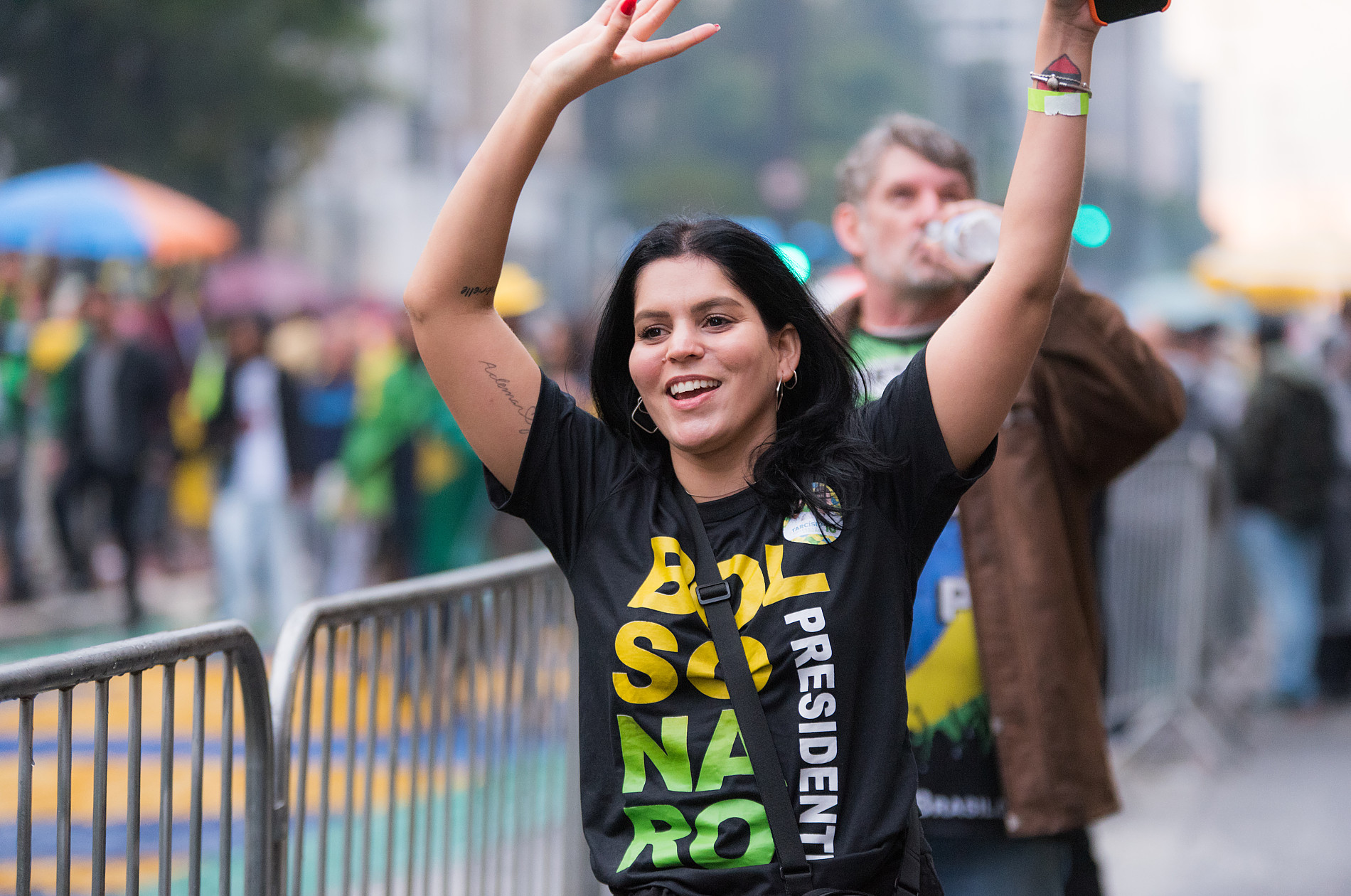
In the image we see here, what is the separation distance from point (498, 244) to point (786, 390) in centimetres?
51

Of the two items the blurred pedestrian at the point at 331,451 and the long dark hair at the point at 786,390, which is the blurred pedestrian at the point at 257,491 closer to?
the blurred pedestrian at the point at 331,451

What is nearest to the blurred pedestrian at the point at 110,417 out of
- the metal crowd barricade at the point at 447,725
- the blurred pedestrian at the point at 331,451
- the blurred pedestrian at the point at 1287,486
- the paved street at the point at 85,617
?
the paved street at the point at 85,617

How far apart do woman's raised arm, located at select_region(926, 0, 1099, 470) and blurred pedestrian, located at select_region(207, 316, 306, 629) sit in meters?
8.53

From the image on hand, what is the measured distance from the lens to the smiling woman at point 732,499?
1992 millimetres

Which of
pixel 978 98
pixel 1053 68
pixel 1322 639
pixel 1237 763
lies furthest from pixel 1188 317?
pixel 1053 68

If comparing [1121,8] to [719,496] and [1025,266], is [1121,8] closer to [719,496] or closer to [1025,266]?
[1025,266]

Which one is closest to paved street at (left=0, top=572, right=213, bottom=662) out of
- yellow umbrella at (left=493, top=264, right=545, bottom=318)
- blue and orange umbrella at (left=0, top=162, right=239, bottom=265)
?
blue and orange umbrella at (left=0, top=162, right=239, bottom=265)

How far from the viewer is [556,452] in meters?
2.21

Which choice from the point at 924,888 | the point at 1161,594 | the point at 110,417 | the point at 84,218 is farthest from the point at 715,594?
the point at 84,218

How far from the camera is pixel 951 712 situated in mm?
2969

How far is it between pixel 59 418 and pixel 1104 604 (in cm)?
779

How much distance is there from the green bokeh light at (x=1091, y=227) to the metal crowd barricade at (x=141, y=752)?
166 cm

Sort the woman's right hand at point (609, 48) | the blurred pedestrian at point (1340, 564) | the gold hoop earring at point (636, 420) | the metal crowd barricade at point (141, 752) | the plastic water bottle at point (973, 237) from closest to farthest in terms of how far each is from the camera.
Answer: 1. the woman's right hand at point (609, 48)
2. the metal crowd barricade at point (141, 752)
3. the gold hoop earring at point (636, 420)
4. the plastic water bottle at point (973, 237)
5. the blurred pedestrian at point (1340, 564)

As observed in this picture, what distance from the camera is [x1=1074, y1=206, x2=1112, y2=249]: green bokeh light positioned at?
2588mm
